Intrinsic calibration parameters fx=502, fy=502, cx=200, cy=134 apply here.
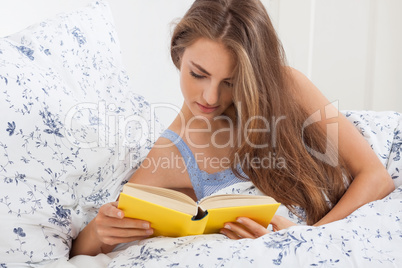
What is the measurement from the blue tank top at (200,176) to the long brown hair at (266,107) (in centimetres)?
4

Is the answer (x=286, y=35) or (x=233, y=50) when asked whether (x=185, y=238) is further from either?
(x=286, y=35)

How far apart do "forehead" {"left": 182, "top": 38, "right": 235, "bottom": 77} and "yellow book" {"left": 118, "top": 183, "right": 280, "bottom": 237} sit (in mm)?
410

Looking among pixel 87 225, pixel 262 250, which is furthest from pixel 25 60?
pixel 262 250

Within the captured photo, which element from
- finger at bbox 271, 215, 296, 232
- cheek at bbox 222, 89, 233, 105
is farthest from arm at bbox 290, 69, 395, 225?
cheek at bbox 222, 89, 233, 105

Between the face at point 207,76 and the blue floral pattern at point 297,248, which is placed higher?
the face at point 207,76

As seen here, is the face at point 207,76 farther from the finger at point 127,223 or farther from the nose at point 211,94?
the finger at point 127,223

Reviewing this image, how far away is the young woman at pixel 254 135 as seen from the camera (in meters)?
1.36

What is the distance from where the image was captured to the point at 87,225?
128 cm

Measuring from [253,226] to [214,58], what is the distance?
49 cm

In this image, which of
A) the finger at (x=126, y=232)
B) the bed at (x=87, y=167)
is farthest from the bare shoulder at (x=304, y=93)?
the finger at (x=126, y=232)

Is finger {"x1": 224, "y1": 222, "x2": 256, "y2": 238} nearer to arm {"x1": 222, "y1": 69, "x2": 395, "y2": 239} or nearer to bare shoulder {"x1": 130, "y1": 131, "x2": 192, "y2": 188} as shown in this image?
arm {"x1": 222, "y1": 69, "x2": 395, "y2": 239}

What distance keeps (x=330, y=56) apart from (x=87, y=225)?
213 cm

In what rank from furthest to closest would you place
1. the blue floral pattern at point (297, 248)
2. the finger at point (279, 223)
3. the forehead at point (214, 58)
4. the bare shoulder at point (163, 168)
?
1. the bare shoulder at point (163, 168)
2. the forehead at point (214, 58)
3. the finger at point (279, 223)
4. the blue floral pattern at point (297, 248)

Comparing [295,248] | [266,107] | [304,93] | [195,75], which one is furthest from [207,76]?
[295,248]
